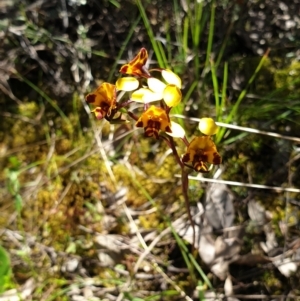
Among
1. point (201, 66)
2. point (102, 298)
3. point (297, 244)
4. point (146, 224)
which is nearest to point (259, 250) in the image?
point (297, 244)

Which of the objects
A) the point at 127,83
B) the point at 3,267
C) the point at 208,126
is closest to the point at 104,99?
the point at 127,83

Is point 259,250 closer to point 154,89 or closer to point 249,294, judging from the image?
point 249,294

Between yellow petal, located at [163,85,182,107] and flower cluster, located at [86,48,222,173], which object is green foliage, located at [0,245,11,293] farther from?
yellow petal, located at [163,85,182,107]

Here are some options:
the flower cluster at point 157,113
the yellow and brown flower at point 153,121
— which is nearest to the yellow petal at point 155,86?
the flower cluster at point 157,113

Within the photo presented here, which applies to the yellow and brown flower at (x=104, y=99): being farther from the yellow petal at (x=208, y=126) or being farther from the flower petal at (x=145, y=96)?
the yellow petal at (x=208, y=126)

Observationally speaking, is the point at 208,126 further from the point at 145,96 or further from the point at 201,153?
the point at 145,96

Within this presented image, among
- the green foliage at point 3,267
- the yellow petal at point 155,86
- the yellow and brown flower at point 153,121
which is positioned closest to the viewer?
the yellow and brown flower at point 153,121
